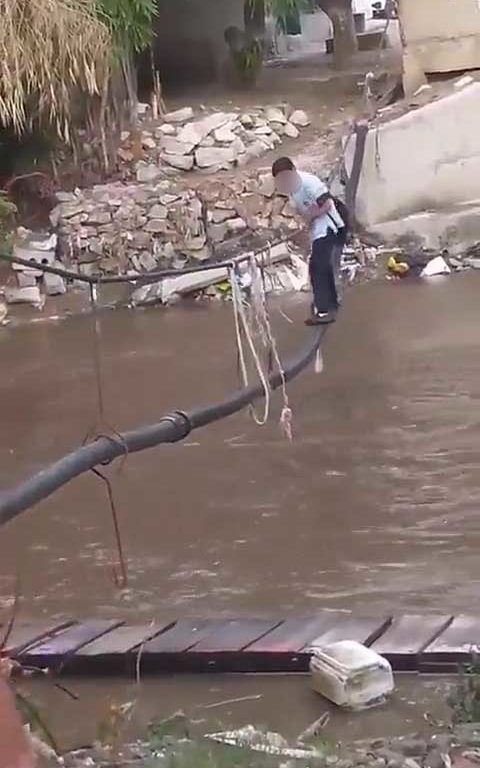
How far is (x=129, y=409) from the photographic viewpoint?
6.56 metres

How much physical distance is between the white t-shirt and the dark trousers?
27 millimetres

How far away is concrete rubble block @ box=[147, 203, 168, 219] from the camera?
1026 centimetres

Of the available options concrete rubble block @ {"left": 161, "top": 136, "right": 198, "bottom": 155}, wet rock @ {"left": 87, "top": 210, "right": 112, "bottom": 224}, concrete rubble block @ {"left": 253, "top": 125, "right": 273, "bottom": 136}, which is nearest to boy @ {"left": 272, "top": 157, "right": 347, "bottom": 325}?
wet rock @ {"left": 87, "top": 210, "right": 112, "bottom": 224}

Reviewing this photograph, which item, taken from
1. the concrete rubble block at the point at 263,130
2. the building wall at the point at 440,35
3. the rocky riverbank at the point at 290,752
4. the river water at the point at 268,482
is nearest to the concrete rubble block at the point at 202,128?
the concrete rubble block at the point at 263,130

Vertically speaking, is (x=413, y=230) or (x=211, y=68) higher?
(x=211, y=68)

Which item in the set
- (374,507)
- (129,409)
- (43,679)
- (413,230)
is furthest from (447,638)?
(413,230)

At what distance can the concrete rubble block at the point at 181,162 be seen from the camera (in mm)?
10922

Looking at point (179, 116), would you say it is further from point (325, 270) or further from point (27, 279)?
point (325, 270)

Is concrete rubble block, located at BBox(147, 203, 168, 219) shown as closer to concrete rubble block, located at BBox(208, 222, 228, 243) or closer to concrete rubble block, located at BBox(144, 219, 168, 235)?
concrete rubble block, located at BBox(144, 219, 168, 235)

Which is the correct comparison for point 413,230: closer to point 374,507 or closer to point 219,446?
point 219,446

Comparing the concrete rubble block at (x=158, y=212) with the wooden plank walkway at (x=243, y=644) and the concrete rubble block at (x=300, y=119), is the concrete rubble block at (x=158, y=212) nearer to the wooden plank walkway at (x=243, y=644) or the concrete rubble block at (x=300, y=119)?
the concrete rubble block at (x=300, y=119)

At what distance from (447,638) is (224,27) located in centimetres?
1091

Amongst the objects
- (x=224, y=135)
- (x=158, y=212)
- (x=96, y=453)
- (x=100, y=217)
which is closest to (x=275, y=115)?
(x=224, y=135)

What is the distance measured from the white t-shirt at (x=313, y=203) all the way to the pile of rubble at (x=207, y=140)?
6.27 meters
